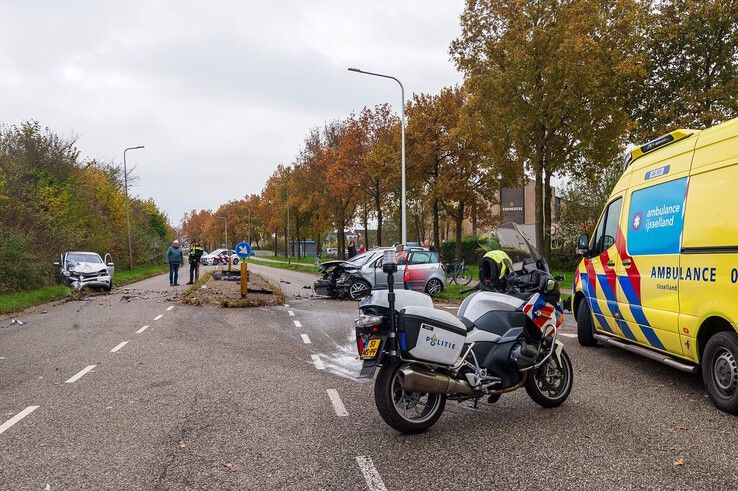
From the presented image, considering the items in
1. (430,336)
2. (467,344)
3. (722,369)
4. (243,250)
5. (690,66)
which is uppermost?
(690,66)

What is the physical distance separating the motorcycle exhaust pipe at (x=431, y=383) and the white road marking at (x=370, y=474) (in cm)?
60

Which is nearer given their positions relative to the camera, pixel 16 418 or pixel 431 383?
pixel 431 383

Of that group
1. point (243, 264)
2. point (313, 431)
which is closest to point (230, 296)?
point (243, 264)

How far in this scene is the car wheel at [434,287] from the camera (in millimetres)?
18016

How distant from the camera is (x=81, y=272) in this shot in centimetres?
2081

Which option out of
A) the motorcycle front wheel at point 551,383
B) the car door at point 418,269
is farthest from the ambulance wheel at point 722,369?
the car door at point 418,269

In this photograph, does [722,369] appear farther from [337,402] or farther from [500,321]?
[337,402]

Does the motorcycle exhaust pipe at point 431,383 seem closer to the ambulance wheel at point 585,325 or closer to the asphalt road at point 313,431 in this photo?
the asphalt road at point 313,431

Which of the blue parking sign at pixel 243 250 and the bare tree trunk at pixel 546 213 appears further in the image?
the bare tree trunk at pixel 546 213

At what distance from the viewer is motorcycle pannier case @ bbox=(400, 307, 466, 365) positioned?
443 centimetres

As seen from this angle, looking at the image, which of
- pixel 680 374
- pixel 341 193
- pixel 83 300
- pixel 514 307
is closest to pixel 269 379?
pixel 514 307

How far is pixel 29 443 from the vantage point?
455 centimetres

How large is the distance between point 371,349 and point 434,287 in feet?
45.4

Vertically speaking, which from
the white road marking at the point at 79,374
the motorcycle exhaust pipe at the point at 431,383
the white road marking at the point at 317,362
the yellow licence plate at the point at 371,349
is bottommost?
the white road marking at the point at 317,362
